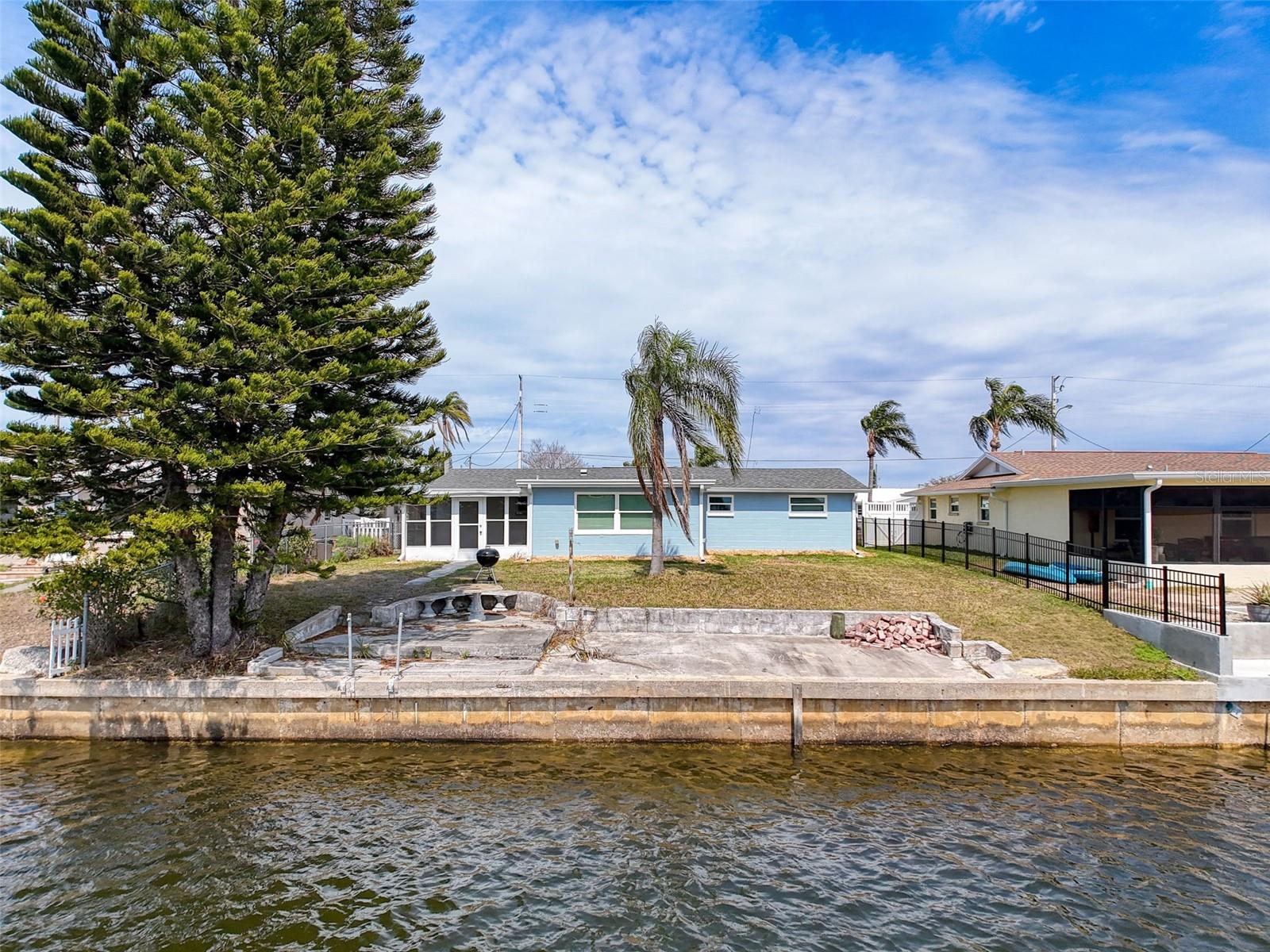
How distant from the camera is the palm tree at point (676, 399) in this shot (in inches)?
686

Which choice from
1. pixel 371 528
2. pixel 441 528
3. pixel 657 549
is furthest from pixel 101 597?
pixel 371 528

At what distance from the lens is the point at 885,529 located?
32.0 metres

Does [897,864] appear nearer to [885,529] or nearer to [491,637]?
[491,637]

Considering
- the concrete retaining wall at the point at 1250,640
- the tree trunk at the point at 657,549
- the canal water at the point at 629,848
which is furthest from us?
the tree trunk at the point at 657,549

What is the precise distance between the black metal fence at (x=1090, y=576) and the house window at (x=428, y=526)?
16232mm

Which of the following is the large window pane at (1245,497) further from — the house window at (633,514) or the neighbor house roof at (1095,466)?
the house window at (633,514)

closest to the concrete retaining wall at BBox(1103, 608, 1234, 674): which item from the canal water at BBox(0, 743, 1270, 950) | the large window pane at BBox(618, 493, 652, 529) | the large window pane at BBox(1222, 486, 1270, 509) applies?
the canal water at BBox(0, 743, 1270, 950)

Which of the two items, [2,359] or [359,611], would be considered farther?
[359,611]

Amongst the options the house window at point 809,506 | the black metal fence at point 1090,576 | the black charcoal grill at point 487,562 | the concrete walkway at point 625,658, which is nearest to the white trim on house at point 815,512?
the house window at point 809,506

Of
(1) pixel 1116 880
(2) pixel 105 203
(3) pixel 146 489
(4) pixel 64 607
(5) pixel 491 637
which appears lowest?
(1) pixel 1116 880

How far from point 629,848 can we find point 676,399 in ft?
39.3

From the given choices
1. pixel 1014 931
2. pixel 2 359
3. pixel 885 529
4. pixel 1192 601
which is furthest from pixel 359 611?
pixel 885 529

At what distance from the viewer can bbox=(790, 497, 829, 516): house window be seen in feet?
81.0

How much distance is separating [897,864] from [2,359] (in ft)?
42.2
